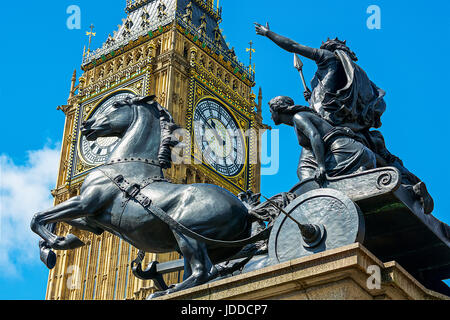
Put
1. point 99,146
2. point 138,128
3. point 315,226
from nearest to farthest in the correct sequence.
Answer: point 315,226 < point 138,128 < point 99,146

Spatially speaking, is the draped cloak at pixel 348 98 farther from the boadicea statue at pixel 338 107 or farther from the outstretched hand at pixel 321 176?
the outstretched hand at pixel 321 176

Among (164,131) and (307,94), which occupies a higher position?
(307,94)

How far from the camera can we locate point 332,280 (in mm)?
6145

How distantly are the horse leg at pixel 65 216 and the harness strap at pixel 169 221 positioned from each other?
334mm

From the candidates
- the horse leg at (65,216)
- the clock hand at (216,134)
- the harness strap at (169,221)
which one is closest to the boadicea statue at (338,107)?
the harness strap at (169,221)

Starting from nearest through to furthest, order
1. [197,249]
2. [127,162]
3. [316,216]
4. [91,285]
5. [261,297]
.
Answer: [261,297] < [316,216] < [197,249] < [127,162] < [91,285]

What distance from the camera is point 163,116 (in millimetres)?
8773

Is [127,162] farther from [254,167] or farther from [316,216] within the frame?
[254,167]

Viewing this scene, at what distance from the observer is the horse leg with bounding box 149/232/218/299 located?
7.25 metres

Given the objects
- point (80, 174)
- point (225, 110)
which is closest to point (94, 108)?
point (80, 174)

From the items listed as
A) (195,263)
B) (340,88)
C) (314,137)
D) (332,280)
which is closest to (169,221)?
(195,263)

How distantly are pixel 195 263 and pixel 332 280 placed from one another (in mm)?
1615

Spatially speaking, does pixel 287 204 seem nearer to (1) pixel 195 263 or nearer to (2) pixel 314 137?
(2) pixel 314 137

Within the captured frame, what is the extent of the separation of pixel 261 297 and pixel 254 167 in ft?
127
